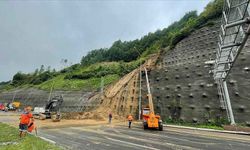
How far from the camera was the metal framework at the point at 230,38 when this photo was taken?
40.4ft

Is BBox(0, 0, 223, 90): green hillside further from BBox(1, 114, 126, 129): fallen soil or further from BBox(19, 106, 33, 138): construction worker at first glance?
BBox(19, 106, 33, 138): construction worker

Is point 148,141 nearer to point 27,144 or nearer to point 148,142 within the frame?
point 148,142

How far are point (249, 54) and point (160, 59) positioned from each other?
16991mm

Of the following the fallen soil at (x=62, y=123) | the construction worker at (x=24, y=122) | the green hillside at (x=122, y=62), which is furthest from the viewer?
the green hillside at (x=122, y=62)

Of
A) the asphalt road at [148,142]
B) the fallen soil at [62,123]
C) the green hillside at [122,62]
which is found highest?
the green hillside at [122,62]

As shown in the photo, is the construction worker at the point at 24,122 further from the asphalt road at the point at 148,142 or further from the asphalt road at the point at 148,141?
the asphalt road at the point at 148,142

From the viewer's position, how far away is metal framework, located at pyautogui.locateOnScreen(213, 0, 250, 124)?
40.4ft

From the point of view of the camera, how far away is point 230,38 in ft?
55.5

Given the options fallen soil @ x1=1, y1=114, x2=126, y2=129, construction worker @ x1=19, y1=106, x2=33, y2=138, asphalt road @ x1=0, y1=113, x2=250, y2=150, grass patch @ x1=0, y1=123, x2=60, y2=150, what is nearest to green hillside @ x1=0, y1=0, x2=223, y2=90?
fallen soil @ x1=1, y1=114, x2=126, y2=129

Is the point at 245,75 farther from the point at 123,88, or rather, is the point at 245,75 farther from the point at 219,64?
the point at 123,88

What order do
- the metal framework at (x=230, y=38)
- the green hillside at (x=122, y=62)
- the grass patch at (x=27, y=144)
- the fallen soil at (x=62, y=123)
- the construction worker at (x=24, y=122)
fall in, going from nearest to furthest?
the grass patch at (x=27, y=144) → the metal framework at (x=230, y=38) → the construction worker at (x=24, y=122) → the fallen soil at (x=62, y=123) → the green hillside at (x=122, y=62)

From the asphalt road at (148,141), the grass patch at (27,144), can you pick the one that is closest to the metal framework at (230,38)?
the asphalt road at (148,141)

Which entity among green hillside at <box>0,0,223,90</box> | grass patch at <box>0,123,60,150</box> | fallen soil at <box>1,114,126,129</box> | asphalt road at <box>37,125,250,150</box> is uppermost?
green hillside at <box>0,0,223,90</box>

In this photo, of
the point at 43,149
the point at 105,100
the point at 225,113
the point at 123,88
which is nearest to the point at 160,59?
the point at 123,88
